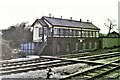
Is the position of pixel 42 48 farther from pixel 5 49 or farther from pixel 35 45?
pixel 5 49

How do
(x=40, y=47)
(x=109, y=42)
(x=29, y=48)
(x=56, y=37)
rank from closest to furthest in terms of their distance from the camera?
(x=40, y=47), (x=29, y=48), (x=56, y=37), (x=109, y=42)

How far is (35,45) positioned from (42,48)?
947 millimetres

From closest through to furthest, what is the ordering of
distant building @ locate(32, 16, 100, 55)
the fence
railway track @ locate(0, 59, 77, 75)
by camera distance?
railway track @ locate(0, 59, 77, 75) → the fence → distant building @ locate(32, 16, 100, 55)

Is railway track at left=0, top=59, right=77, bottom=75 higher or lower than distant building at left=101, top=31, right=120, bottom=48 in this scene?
lower

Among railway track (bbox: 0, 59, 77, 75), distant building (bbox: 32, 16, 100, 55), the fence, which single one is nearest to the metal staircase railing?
distant building (bbox: 32, 16, 100, 55)

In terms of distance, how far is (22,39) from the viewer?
29953mm

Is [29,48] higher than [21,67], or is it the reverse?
[29,48]

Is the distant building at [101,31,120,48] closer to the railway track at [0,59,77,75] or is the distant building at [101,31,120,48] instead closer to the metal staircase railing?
the metal staircase railing

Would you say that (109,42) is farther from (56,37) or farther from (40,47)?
(40,47)

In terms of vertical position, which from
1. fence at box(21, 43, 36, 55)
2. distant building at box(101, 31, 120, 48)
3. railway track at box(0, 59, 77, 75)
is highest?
distant building at box(101, 31, 120, 48)

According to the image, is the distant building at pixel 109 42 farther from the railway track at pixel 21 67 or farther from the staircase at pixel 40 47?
the railway track at pixel 21 67

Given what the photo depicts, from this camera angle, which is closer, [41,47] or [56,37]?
[41,47]

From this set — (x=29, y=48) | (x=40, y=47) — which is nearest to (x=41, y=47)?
(x=40, y=47)

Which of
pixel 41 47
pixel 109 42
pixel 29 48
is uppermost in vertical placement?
pixel 109 42
